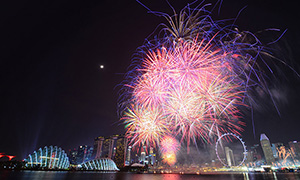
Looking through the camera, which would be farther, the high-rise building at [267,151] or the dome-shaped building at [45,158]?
the high-rise building at [267,151]

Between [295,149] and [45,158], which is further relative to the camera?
[295,149]

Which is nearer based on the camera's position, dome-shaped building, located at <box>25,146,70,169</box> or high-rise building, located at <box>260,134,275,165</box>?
dome-shaped building, located at <box>25,146,70,169</box>

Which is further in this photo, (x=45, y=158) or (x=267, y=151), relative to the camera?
(x=267, y=151)

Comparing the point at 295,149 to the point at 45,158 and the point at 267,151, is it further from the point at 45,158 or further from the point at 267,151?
the point at 45,158

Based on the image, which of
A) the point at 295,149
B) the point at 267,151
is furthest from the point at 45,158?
Result: the point at 295,149

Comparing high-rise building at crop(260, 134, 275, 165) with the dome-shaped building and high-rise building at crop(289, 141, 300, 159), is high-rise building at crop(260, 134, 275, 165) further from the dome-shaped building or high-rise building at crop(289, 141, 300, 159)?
the dome-shaped building

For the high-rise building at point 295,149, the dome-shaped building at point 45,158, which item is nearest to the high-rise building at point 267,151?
the high-rise building at point 295,149

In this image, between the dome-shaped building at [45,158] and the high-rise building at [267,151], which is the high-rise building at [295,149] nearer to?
the high-rise building at [267,151]

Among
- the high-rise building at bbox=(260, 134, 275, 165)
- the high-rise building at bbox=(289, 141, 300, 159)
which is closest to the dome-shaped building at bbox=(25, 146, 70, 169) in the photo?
the high-rise building at bbox=(260, 134, 275, 165)

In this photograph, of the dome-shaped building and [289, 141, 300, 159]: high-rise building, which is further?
[289, 141, 300, 159]: high-rise building

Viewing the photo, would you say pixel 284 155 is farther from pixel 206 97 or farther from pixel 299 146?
pixel 206 97
